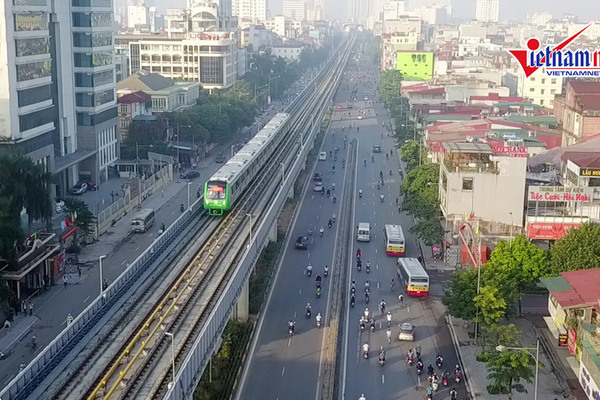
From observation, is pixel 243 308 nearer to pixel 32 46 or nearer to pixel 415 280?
pixel 415 280

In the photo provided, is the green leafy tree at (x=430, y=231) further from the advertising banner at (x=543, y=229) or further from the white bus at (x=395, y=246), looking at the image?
the advertising banner at (x=543, y=229)

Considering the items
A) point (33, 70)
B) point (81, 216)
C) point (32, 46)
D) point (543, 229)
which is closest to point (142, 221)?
point (81, 216)

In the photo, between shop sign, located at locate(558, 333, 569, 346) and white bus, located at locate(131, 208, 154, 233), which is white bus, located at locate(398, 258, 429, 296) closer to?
shop sign, located at locate(558, 333, 569, 346)

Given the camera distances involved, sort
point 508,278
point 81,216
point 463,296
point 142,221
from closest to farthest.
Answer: point 463,296
point 508,278
point 81,216
point 142,221

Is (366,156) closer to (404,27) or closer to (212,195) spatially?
(212,195)

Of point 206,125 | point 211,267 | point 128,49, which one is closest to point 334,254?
point 211,267

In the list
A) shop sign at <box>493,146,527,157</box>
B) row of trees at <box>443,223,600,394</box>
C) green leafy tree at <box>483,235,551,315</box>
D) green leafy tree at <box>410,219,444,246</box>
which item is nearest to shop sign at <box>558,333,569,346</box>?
row of trees at <box>443,223,600,394</box>

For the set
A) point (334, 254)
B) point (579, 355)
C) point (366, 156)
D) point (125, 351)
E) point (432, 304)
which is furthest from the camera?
point (366, 156)
